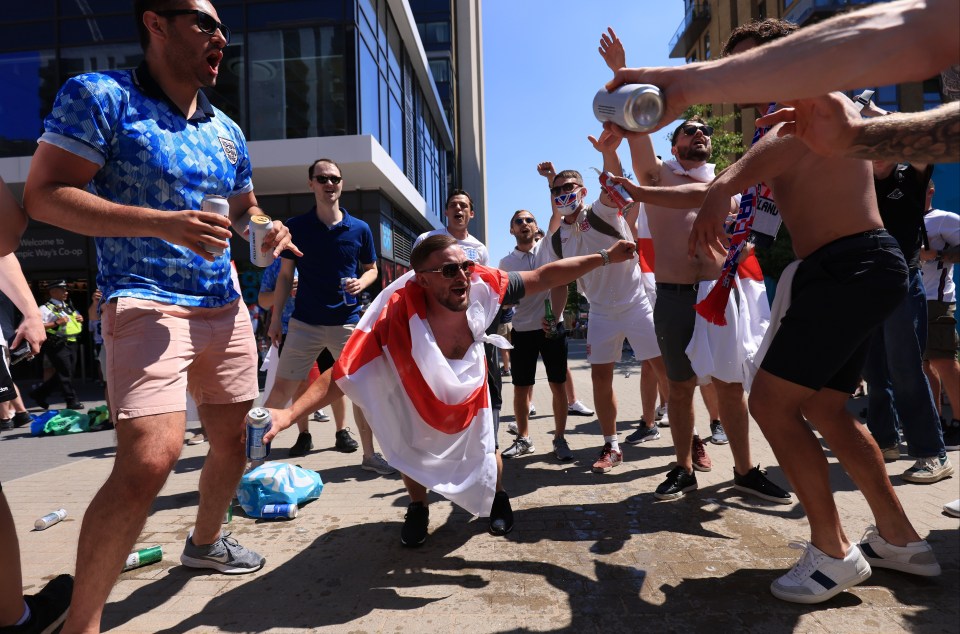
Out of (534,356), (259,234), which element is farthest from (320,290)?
(259,234)

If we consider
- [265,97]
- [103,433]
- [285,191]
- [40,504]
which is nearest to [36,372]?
[285,191]

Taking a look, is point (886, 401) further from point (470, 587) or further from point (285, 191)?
point (285, 191)

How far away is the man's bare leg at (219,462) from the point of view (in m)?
2.51

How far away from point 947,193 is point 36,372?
19892 mm

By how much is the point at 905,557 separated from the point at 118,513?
2.91m

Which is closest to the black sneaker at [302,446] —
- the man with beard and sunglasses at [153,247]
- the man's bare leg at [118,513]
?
the man with beard and sunglasses at [153,247]

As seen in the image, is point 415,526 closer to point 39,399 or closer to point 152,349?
point 152,349

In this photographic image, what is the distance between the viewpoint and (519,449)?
4.97 m

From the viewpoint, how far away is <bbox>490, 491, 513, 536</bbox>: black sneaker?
3082mm

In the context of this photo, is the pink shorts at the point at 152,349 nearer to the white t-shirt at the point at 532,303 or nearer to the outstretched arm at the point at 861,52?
the outstretched arm at the point at 861,52

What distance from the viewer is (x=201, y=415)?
250 centimetres

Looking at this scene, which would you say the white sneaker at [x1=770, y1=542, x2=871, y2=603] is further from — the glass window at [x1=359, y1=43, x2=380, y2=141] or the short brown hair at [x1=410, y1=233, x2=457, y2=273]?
the glass window at [x1=359, y1=43, x2=380, y2=141]

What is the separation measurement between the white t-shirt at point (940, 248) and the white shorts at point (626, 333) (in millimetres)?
2444

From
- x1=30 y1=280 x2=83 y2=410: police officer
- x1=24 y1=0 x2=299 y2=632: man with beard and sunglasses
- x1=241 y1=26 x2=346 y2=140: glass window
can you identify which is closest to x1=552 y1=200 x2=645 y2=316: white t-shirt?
x1=24 y1=0 x2=299 y2=632: man with beard and sunglasses
